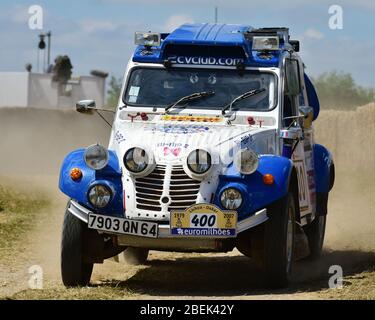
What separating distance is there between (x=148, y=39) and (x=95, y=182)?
2240mm

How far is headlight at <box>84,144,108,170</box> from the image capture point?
10711 millimetres

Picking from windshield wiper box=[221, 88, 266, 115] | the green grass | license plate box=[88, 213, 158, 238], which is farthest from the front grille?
the green grass

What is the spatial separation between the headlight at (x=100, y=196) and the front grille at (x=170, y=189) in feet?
0.86

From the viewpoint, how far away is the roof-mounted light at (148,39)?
12.3m

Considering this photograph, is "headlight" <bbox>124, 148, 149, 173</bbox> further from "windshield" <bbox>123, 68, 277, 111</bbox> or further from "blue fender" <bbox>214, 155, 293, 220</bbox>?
"windshield" <bbox>123, 68, 277, 111</bbox>

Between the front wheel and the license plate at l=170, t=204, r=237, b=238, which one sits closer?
the license plate at l=170, t=204, r=237, b=238

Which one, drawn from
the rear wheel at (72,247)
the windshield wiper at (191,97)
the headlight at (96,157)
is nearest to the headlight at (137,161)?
the headlight at (96,157)

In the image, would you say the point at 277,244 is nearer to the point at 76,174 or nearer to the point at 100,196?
the point at 100,196

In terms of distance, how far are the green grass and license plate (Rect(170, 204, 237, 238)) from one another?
3.74 metres

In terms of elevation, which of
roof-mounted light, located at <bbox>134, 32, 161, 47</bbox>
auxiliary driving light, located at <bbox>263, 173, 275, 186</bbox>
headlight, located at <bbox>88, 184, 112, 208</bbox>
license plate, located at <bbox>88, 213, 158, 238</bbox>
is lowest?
license plate, located at <bbox>88, 213, 158, 238</bbox>

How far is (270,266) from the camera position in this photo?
1073 cm

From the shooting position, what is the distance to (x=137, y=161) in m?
10.6

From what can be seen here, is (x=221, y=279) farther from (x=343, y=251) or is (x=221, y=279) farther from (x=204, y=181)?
(x=343, y=251)
